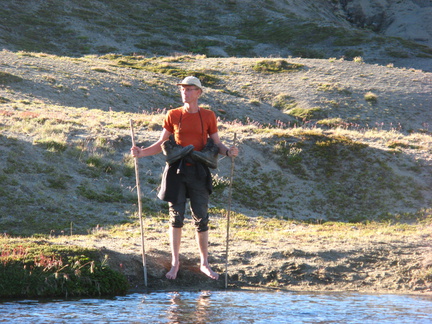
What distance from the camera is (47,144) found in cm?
1744

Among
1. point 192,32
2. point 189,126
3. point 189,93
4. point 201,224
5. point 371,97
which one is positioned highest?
point 192,32

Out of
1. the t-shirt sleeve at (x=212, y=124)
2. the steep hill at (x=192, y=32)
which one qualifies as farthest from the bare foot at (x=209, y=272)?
the steep hill at (x=192, y=32)

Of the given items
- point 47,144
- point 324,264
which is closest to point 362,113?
point 47,144

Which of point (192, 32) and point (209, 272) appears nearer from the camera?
point (209, 272)

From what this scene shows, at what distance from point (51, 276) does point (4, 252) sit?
2.98 ft

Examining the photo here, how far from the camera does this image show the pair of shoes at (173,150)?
7.95 metres

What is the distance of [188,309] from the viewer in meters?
7.37

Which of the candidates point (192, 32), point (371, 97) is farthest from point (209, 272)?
point (192, 32)

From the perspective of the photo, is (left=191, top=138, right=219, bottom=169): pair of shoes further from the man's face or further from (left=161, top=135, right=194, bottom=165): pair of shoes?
the man's face

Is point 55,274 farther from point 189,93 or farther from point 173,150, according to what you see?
point 189,93

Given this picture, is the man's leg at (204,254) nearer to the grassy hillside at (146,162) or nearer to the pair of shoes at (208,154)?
the pair of shoes at (208,154)

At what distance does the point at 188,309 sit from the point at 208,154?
209 cm

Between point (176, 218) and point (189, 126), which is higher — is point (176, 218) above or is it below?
below

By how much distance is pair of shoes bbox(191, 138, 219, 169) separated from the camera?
798 cm
